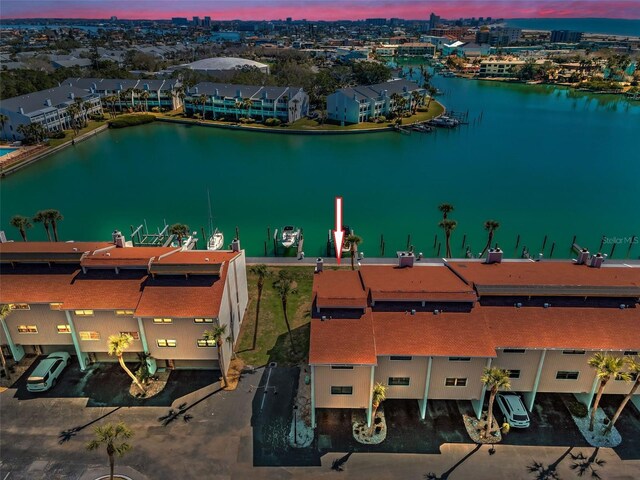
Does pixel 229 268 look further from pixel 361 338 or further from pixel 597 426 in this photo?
pixel 597 426

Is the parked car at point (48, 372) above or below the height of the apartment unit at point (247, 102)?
below

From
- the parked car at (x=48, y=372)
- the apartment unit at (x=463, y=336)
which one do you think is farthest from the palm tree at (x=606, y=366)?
the parked car at (x=48, y=372)

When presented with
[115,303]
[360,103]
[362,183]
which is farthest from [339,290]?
[360,103]

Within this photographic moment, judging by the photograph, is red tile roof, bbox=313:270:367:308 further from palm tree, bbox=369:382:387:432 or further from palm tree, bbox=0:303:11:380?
palm tree, bbox=0:303:11:380

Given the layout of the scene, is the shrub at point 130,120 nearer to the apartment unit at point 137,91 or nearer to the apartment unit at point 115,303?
the apartment unit at point 137,91

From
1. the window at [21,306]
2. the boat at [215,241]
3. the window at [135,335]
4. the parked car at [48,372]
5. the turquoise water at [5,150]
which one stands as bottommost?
the boat at [215,241]

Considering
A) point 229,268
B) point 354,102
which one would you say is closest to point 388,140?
point 354,102

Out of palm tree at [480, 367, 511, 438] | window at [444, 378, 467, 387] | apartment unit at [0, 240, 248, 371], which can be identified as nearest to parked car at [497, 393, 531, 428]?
palm tree at [480, 367, 511, 438]
